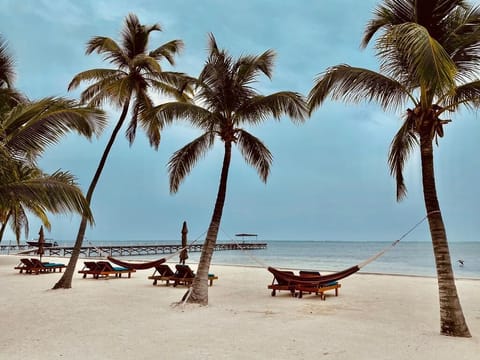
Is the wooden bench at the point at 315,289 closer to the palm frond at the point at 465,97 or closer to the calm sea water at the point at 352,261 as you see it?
the calm sea water at the point at 352,261

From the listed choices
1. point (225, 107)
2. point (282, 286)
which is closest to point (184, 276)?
point (282, 286)

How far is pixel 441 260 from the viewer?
522cm

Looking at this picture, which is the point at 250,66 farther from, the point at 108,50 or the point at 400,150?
the point at 108,50

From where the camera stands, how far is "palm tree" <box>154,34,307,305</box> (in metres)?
7.70

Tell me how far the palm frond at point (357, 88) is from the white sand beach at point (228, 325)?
3.46 metres

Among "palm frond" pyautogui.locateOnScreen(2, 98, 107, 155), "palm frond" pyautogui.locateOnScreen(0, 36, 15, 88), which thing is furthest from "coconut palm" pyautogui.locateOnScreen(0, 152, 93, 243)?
"palm frond" pyautogui.locateOnScreen(0, 36, 15, 88)

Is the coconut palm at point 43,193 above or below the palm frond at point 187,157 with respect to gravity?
below

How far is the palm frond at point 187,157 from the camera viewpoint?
8.49 m

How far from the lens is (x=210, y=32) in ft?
26.0

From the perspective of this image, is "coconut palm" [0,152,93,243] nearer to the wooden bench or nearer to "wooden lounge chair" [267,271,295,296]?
"wooden lounge chair" [267,271,295,296]

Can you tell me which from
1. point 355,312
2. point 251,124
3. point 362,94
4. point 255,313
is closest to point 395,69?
point 362,94

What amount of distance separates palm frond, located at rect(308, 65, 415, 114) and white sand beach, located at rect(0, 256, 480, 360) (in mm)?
3463

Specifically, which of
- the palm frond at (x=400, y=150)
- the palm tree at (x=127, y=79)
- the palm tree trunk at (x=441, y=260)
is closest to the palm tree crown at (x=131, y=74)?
the palm tree at (x=127, y=79)

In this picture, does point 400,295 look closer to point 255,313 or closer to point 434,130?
point 255,313
